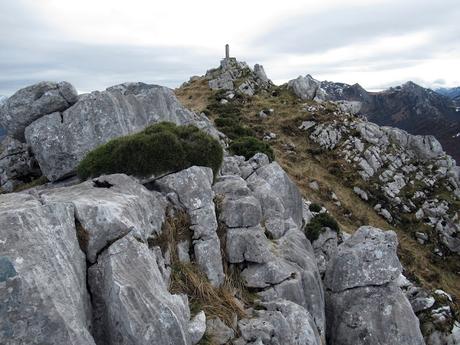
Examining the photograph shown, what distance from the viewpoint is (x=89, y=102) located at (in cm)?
2100

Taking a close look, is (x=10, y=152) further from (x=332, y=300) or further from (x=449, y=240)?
(x=449, y=240)

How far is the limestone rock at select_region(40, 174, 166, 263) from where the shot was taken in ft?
33.0

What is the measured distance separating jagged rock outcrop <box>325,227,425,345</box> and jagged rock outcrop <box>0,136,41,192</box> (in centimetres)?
1631

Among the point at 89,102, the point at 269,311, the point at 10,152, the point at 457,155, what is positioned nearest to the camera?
the point at 269,311

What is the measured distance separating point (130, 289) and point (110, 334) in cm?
106

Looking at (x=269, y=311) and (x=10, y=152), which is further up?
(x=10, y=152)

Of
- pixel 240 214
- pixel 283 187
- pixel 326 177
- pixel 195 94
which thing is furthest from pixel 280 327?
pixel 195 94

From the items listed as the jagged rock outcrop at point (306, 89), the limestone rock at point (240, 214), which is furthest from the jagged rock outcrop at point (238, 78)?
the limestone rock at point (240, 214)

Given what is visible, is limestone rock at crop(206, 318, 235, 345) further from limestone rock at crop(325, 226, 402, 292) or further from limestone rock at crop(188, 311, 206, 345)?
limestone rock at crop(325, 226, 402, 292)

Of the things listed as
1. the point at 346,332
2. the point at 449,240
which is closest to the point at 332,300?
the point at 346,332

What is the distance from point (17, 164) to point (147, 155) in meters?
11.7

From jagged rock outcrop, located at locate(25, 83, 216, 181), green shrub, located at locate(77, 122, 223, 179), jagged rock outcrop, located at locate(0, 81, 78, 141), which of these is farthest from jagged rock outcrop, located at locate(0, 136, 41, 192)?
green shrub, located at locate(77, 122, 223, 179)

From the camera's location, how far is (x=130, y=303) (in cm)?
916

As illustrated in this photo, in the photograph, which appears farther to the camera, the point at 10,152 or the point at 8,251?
the point at 10,152
